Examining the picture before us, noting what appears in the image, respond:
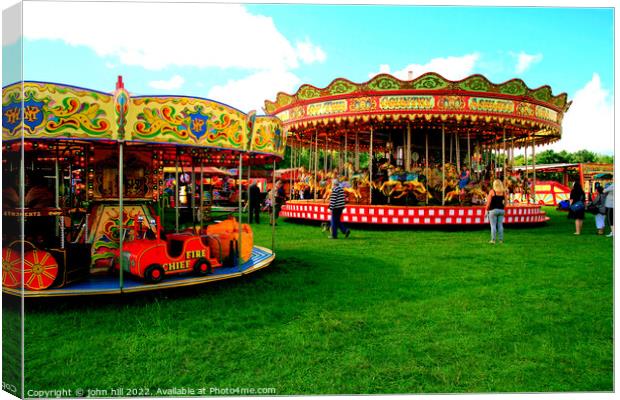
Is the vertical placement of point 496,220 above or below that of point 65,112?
below

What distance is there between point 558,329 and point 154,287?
4195mm

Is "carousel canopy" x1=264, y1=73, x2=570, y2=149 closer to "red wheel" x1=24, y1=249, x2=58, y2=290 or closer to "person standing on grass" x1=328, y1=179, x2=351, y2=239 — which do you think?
"person standing on grass" x1=328, y1=179, x2=351, y2=239

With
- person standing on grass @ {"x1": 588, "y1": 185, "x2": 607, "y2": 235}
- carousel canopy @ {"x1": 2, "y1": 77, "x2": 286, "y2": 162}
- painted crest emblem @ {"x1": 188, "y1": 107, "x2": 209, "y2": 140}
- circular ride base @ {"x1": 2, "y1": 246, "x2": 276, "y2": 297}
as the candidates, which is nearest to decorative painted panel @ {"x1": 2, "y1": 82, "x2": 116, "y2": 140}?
carousel canopy @ {"x1": 2, "y1": 77, "x2": 286, "y2": 162}

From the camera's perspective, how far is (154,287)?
511 cm

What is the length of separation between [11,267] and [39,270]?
1.91 metres

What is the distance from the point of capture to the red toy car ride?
526cm

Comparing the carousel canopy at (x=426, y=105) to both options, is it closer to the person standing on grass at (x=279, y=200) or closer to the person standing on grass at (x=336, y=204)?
the person standing on grass at (x=336, y=204)

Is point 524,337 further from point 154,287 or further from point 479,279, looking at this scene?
point 154,287

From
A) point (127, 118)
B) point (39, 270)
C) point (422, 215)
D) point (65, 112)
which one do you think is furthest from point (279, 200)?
point (65, 112)

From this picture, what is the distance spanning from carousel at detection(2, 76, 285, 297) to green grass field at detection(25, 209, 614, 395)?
0.98 ft

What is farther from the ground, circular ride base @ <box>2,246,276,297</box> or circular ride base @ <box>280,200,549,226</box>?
circular ride base @ <box>280,200,549,226</box>

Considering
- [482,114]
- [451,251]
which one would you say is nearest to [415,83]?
[482,114]

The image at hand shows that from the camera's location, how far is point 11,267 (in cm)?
304

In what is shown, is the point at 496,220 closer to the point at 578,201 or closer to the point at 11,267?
the point at 578,201
